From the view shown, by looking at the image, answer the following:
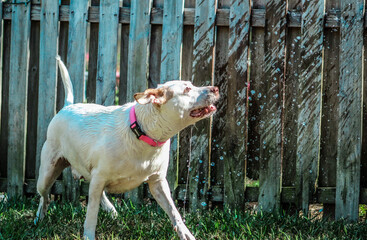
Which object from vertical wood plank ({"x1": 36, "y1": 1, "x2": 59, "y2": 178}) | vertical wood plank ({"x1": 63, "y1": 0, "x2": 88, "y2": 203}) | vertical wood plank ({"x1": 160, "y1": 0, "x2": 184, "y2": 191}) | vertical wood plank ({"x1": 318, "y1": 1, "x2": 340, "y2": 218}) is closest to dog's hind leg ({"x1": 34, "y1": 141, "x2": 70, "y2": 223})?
vertical wood plank ({"x1": 63, "y1": 0, "x2": 88, "y2": 203})

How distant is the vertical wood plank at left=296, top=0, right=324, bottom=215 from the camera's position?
15.8 feet

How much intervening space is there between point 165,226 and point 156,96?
119cm

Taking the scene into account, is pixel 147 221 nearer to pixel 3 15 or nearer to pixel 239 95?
pixel 239 95

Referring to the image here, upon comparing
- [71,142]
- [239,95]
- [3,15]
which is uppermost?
[3,15]

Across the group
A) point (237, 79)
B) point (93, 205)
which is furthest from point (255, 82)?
point (93, 205)

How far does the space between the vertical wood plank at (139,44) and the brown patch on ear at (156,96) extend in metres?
1.32

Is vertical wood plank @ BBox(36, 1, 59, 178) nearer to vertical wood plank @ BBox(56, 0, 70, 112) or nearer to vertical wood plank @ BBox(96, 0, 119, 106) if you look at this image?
vertical wood plank @ BBox(56, 0, 70, 112)

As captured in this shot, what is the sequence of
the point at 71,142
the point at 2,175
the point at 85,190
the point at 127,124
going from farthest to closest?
the point at 2,175, the point at 85,190, the point at 71,142, the point at 127,124

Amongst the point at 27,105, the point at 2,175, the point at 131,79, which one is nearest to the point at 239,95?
the point at 131,79

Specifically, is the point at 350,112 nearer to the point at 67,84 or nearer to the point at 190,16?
the point at 190,16

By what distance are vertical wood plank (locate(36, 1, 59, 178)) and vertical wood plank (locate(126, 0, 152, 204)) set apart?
782mm

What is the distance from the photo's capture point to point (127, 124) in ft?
13.1

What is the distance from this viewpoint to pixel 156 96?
377 cm

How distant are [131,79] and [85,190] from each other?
1212mm
